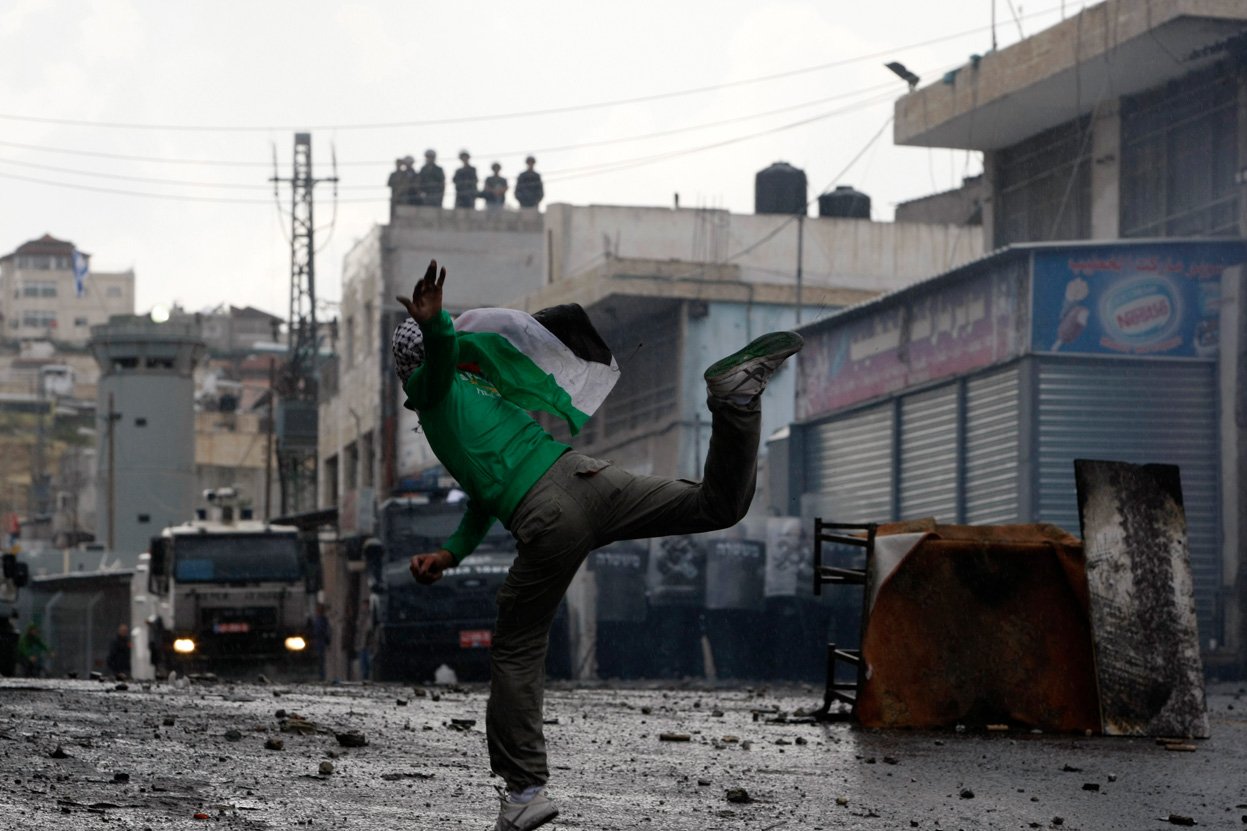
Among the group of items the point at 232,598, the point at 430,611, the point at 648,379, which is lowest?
the point at 430,611

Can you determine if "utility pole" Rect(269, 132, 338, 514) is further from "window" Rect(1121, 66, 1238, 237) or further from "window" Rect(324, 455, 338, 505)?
"window" Rect(1121, 66, 1238, 237)

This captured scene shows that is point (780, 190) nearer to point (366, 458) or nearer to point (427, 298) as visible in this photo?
point (366, 458)

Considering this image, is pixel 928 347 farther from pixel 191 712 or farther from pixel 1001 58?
pixel 191 712

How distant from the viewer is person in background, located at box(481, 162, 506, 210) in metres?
60.1

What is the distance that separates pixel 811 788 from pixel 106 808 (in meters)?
3.00

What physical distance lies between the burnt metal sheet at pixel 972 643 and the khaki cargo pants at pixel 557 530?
604cm

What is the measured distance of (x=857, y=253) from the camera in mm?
50875

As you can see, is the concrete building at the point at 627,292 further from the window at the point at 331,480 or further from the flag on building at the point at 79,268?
the flag on building at the point at 79,268

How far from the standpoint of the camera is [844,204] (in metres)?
53.2

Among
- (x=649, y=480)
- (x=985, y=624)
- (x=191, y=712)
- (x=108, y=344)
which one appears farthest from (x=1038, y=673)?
(x=108, y=344)

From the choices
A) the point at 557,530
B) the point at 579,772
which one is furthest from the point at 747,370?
the point at 579,772

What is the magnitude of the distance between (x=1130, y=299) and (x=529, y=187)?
33.9m

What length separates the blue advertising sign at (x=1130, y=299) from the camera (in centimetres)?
2675

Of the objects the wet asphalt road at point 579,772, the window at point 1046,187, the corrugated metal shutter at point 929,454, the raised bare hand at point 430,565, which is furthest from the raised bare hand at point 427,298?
the window at point 1046,187
